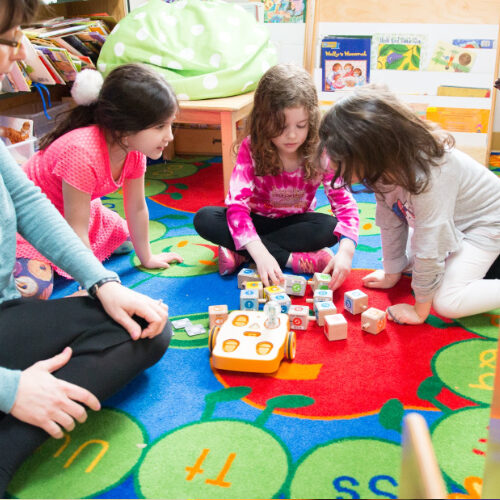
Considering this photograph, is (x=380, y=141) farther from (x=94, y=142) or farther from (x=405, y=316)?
(x=94, y=142)

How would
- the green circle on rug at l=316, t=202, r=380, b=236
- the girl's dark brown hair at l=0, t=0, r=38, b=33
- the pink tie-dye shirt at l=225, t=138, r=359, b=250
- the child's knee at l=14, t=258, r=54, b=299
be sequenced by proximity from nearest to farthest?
the girl's dark brown hair at l=0, t=0, r=38, b=33 < the child's knee at l=14, t=258, r=54, b=299 < the pink tie-dye shirt at l=225, t=138, r=359, b=250 < the green circle on rug at l=316, t=202, r=380, b=236

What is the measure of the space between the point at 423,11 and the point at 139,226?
168cm

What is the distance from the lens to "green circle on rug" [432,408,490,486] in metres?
0.82

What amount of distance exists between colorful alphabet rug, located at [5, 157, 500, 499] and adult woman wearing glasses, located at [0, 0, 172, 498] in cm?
7

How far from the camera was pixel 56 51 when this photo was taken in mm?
1913

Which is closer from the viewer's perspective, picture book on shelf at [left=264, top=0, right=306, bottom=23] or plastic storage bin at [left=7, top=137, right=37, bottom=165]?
plastic storage bin at [left=7, top=137, right=37, bottom=165]

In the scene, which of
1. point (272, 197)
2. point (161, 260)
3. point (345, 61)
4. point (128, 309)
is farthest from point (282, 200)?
point (345, 61)

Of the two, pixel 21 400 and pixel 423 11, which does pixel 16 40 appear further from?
pixel 423 11

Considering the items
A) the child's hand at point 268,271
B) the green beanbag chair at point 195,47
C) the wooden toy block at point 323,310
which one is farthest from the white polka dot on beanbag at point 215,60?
the wooden toy block at point 323,310

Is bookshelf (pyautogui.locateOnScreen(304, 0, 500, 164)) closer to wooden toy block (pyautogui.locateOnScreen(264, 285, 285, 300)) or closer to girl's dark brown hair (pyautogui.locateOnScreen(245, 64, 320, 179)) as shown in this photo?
girl's dark brown hair (pyautogui.locateOnScreen(245, 64, 320, 179))

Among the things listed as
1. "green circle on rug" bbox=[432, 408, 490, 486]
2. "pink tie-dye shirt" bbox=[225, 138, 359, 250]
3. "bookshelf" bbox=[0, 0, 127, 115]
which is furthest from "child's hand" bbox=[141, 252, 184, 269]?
"bookshelf" bbox=[0, 0, 127, 115]

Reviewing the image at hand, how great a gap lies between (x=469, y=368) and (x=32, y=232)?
0.86m

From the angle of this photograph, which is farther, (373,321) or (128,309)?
(373,321)

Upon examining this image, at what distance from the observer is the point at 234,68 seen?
6.45ft
